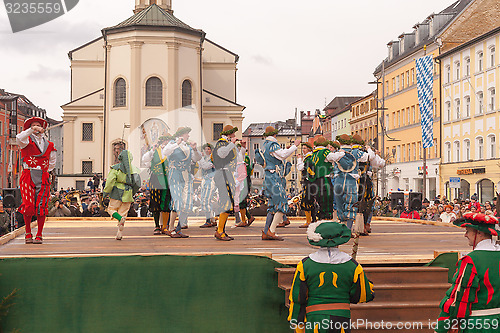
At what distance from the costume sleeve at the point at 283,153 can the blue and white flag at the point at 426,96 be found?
2607 centimetres

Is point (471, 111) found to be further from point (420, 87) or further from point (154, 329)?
point (154, 329)

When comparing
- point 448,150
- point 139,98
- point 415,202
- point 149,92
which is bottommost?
point 415,202

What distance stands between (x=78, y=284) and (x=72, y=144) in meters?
52.5

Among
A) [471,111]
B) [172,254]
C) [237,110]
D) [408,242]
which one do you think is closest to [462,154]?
[471,111]

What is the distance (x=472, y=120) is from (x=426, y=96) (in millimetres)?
12121

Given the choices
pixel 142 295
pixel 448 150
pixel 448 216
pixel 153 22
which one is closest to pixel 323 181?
pixel 142 295

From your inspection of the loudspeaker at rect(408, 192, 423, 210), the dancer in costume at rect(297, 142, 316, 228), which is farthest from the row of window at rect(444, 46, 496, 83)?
the dancer in costume at rect(297, 142, 316, 228)

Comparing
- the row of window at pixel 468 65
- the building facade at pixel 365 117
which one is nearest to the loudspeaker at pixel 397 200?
the row of window at pixel 468 65

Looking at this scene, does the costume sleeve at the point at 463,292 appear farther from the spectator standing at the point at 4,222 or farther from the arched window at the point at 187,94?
the arched window at the point at 187,94

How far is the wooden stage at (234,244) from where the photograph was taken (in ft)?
30.3

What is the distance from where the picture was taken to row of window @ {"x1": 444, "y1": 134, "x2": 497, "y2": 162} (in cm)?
4481

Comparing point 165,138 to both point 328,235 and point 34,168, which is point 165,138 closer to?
point 34,168

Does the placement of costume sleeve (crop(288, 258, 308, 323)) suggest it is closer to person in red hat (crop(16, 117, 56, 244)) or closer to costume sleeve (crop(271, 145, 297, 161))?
person in red hat (crop(16, 117, 56, 244))

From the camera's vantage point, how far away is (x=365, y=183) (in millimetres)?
12828
